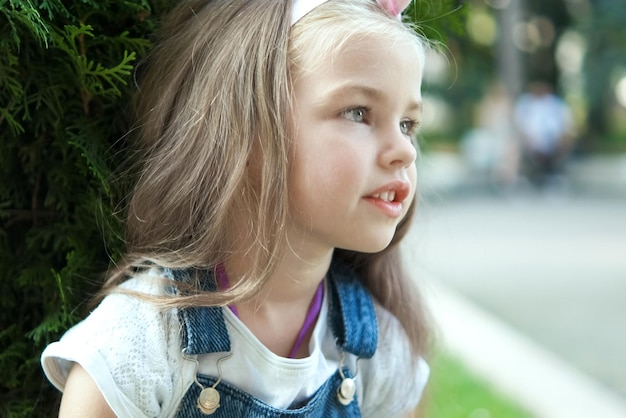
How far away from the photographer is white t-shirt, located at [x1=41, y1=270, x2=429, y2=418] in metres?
1.37

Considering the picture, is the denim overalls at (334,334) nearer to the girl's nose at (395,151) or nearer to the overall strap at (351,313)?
the overall strap at (351,313)

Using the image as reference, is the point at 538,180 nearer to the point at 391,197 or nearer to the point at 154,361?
the point at 391,197

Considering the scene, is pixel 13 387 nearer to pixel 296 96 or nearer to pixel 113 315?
pixel 113 315

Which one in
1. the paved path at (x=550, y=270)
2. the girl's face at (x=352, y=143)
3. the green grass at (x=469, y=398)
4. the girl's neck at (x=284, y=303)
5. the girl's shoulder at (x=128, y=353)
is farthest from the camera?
the paved path at (x=550, y=270)

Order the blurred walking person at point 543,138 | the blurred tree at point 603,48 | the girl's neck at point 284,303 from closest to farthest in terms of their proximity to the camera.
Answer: the girl's neck at point 284,303, the blurred walking person at point 543,138, the blurred tree at point 603,48

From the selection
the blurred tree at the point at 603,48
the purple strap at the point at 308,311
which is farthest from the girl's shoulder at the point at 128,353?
the blurred tree at the point at 603,48

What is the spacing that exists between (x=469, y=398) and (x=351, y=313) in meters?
2.44

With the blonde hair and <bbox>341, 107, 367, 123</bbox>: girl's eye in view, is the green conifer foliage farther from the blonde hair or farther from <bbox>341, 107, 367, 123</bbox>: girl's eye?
<bbox>341, 107, 367, 123</bbox>: girl's eye

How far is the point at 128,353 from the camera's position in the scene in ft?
4.55

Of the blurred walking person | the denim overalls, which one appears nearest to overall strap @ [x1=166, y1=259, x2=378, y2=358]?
the denim overalls

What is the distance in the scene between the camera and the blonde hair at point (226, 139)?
148 centimetres

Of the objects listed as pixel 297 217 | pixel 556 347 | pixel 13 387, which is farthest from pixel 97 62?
pixel 556 347

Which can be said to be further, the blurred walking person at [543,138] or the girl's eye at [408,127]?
the blurred walking person at [543,138]

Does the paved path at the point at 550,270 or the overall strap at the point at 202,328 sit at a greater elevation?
the overall strap at the point at 202,328
